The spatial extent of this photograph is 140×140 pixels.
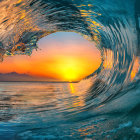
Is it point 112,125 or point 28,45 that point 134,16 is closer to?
point 112,125

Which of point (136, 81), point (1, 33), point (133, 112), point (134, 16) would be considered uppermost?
point (1, 33)

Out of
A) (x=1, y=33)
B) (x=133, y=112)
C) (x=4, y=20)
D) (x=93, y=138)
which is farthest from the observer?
(x=1, y=33)

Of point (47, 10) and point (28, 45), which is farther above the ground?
point (47, 10)

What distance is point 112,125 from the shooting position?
1610 millimetres

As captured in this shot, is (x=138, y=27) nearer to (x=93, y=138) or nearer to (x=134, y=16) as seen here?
(x=134, y=16)

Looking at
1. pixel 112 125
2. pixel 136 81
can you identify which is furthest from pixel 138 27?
pixel 112 125

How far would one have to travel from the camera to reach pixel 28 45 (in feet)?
24.3

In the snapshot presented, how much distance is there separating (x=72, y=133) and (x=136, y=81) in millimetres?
1364

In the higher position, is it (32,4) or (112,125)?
(32,4)

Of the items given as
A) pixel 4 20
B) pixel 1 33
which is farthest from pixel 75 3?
pixel 1 33

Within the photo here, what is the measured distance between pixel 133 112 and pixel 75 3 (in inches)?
112

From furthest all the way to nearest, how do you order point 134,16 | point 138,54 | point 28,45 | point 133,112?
point 28,45
point 138,54
point 134,16
point 133,112

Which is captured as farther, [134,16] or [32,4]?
[32,4]

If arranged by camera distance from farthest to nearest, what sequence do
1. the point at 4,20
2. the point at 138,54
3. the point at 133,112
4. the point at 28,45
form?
the point at 28,45, the point at 4,20, the point at 138,54, the point at 133,112
